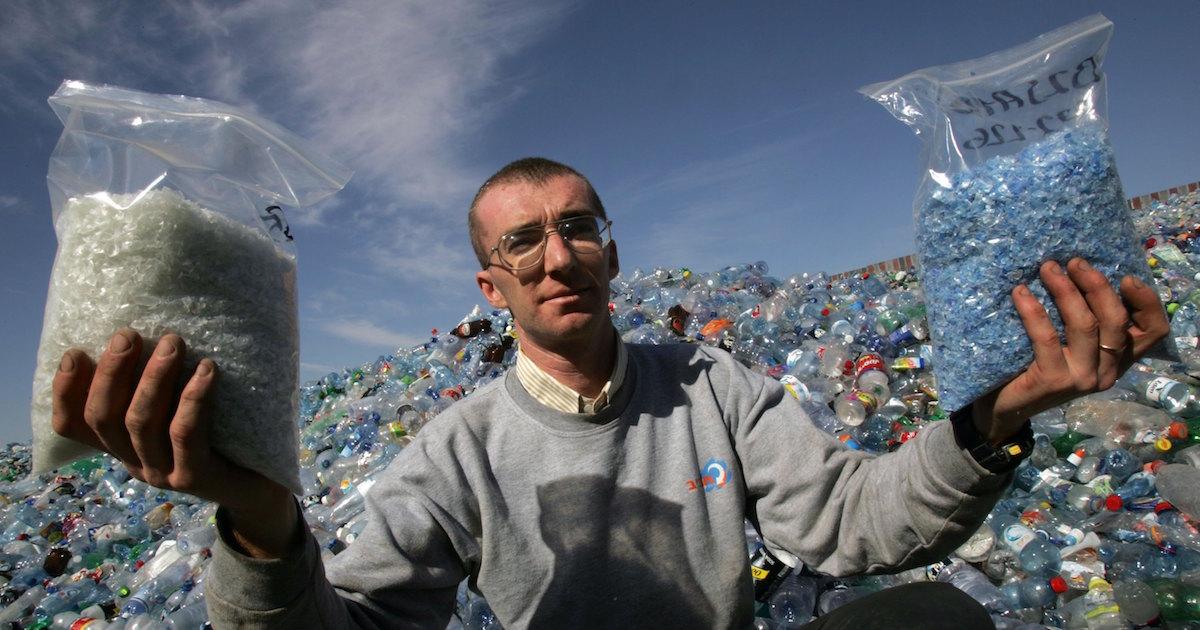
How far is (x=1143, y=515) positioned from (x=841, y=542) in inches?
101

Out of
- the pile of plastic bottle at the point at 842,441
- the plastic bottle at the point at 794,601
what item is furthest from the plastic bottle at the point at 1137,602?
the plastic bottle at the point at 794,601

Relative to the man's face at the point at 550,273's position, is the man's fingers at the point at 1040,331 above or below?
below

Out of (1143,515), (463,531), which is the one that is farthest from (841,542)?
(1143,515)

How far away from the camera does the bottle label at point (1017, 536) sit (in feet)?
9.54

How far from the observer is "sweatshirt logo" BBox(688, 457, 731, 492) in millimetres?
1652

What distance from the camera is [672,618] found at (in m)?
1.58

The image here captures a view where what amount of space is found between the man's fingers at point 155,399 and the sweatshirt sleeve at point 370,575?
0.84 feet

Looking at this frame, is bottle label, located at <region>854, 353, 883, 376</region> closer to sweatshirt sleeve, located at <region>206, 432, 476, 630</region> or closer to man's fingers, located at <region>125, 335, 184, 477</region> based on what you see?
sweatshirt sleeve, located at <region>206, 432, 476, 630</region>

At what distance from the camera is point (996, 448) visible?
1201 millimetres

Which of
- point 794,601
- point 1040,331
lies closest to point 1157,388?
point 794,601

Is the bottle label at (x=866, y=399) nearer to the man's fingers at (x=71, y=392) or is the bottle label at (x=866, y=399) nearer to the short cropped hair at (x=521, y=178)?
the short cropped hair at (x=521, y=178)

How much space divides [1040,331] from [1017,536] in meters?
2.47

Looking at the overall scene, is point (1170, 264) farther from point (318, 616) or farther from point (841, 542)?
point (318, 616)

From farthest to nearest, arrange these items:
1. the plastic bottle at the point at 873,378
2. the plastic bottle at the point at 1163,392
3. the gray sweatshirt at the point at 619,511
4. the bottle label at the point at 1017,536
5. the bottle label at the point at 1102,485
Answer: the plastic bottle at the point at 873,378
the plastic bottle at the point at 1163,392
the bottle label at the point at 1102,485
the bottle label at the point at 1017,536
the gray sweatshirt at the point at 619,511
